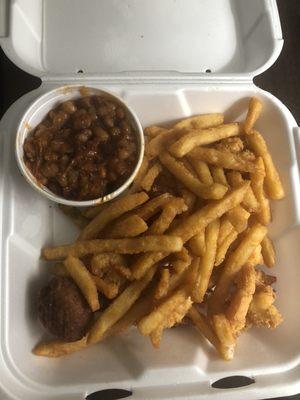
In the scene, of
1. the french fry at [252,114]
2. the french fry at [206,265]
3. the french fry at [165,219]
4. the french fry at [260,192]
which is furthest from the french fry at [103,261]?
the french fry at [252,114]

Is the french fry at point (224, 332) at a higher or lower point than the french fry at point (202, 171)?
lower

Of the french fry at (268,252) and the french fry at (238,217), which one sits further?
the french fry at (268,252)

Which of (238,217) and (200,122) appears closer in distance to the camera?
(238,217)

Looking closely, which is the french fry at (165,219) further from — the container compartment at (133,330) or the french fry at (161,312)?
the container compartment at (133,330)

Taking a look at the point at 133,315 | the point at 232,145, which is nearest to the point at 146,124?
the point at 232,145

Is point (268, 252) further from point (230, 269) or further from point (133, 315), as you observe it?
point (133, 315)

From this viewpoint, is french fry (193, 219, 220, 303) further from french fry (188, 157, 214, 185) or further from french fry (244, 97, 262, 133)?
french fry (244, 97, 262, 133)
